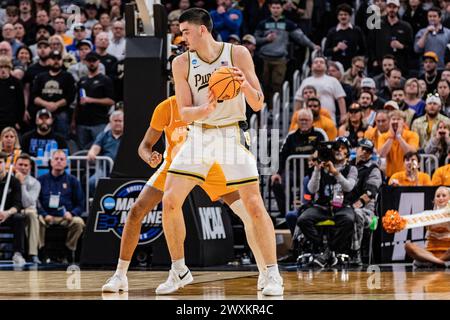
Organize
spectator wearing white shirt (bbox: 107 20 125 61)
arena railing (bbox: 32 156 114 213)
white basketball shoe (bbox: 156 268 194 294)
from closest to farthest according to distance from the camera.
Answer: white basketball shoe (bbox: 156 268 194 294), arena railing (bbox: 32 156 114 213), spectator wearing white shirt (bbox: 107 20 125 61)

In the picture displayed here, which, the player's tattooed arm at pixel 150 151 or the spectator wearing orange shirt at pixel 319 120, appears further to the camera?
the spectator wearing orange shirt at pixel 319 120

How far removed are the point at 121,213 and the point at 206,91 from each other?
5.14 m

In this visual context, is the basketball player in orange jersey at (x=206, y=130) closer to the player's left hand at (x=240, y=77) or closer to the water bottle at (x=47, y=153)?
the player's left hand at (x=240, y=77)

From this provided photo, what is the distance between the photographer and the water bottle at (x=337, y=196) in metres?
13.9

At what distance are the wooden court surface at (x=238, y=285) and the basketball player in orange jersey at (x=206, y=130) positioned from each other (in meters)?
0.59

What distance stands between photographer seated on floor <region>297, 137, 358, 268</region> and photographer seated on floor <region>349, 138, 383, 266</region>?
0.50 feet

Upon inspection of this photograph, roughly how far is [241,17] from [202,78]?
12.1 metres

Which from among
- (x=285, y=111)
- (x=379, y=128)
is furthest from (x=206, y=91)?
(x=285, y=111)

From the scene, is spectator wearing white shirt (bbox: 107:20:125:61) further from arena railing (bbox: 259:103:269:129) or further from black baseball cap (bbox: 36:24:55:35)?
arena railing (bbox: 259:103:269:129)

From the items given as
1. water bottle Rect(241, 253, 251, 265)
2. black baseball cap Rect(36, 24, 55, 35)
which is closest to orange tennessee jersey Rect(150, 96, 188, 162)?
water bottle Rect(241, 253, 251, 265)

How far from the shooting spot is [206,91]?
28.2 ft

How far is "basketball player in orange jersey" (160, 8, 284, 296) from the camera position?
8.41 meters

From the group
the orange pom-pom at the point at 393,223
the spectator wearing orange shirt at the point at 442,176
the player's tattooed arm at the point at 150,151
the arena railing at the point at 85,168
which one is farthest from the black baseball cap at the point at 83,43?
the player's tattooed arm at the point at 150,151
